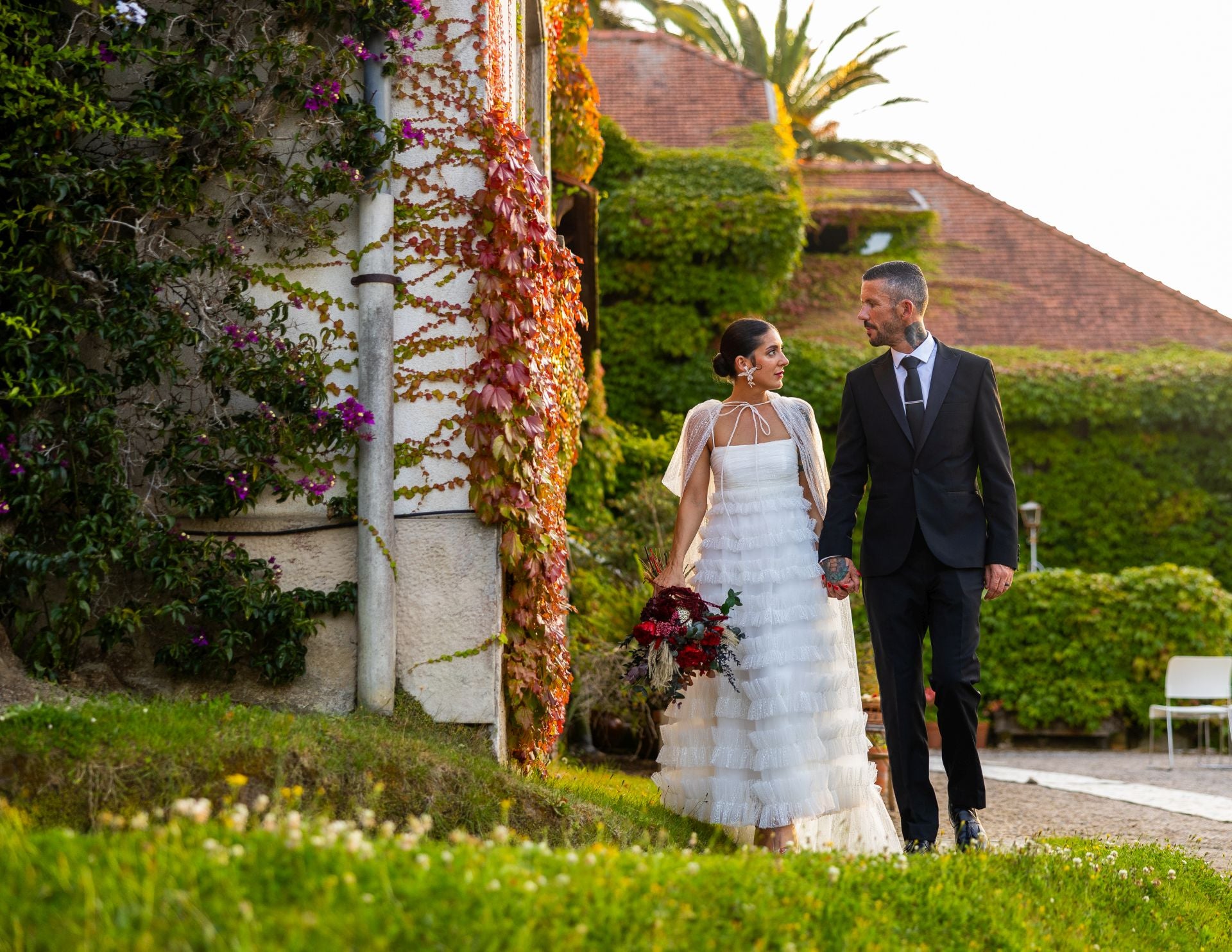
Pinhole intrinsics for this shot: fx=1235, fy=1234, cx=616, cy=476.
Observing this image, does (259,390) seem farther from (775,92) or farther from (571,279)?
(775,92)

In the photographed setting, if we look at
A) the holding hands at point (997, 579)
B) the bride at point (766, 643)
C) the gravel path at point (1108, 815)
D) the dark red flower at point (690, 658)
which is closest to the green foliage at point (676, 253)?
the gravel path at point (1108, 815)

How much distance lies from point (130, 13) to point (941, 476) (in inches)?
146

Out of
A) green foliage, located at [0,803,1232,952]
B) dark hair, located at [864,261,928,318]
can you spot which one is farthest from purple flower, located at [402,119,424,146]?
green foliage, located at [0,803,1232,952]

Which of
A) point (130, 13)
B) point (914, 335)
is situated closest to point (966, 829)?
point (914, 335)

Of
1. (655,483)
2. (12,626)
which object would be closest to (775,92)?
(655,483)

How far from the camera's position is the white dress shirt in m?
5.11

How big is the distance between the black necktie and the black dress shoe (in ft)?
4.86

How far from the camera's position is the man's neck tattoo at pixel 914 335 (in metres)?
5.21

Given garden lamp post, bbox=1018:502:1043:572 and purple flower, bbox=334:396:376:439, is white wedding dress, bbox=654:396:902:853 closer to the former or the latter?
purple flower, bbox=334:396:376:439

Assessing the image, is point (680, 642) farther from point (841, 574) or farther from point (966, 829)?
point (966, 829)

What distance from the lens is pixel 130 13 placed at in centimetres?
486

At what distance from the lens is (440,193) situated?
549 cm

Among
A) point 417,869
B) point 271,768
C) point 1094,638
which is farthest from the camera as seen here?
point 1094,638

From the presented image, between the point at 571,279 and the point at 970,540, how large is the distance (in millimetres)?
2642
